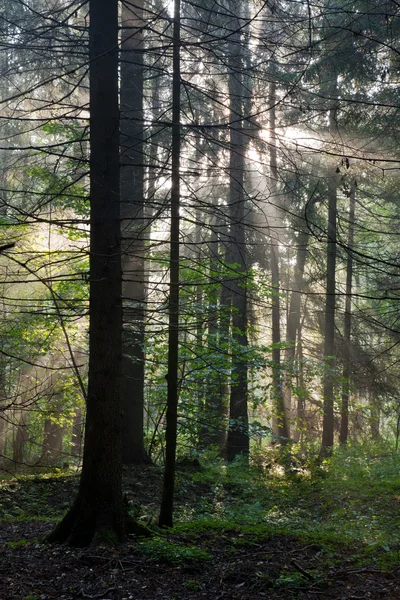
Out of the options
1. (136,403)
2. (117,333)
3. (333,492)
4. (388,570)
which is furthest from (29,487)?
(388,570)

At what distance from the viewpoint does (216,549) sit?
249 inches

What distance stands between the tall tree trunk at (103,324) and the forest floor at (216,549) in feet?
1.18

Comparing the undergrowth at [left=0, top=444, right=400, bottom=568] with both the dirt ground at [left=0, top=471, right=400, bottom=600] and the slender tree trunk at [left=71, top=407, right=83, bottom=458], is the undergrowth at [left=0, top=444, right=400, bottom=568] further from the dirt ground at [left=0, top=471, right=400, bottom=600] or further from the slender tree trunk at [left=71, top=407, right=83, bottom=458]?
the slender tree trunk at [left=71, top=407, right=83, bottom=458]

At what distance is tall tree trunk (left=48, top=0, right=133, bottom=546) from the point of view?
5.90 metres

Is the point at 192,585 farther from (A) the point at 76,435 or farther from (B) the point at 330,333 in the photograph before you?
(A) the point at 76,435

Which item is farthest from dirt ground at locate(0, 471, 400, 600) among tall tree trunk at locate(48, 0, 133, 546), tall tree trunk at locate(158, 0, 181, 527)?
tall tree trunk at locate(158, 0, 181, 527)

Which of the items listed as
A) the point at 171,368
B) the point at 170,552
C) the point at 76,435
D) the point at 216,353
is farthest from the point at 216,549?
the point at 76,435

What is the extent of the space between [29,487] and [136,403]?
275 centimetres

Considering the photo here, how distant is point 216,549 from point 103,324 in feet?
9.80

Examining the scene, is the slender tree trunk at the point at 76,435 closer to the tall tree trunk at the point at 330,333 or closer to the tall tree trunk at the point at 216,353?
the tall tree trunk at the point at 216,353

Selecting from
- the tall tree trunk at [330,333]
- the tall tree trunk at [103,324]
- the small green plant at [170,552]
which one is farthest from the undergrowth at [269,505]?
the tall tree trunk at [330,333]

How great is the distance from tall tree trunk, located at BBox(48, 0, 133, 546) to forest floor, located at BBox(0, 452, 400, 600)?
0.36 metres

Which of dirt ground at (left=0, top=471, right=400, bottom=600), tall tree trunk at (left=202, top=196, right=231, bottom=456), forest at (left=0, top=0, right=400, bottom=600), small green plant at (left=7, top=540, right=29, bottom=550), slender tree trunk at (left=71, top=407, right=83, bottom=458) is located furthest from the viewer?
slender tree trunk at (left=71, top=407, right=83, bottom=458)

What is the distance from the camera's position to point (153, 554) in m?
5.77
